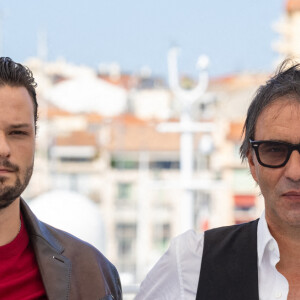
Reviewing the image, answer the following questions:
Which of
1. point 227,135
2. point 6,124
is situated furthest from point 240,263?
point 227,135

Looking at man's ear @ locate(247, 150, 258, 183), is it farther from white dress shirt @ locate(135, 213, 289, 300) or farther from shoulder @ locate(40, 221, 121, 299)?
shoulder @ locate(40, 221, 121, 299)

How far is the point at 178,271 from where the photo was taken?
185cm

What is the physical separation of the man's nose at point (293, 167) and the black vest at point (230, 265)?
22 centimetres

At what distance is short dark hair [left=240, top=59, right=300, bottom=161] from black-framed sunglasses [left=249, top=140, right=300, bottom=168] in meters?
0.09

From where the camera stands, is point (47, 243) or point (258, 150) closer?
point (258, 150)

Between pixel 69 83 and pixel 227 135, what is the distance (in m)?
15.0

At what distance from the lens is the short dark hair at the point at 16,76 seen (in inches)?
72.4

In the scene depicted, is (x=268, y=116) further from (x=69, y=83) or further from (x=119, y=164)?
(x=69, y=83)

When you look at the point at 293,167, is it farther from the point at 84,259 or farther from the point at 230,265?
the point at 84,259

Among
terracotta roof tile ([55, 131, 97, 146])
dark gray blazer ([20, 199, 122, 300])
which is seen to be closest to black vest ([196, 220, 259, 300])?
dark gray blazer ([20, 199, 122, 300])

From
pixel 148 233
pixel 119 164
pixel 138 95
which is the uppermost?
pixel 138 95

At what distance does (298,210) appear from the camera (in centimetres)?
175

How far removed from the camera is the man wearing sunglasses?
5.78ft

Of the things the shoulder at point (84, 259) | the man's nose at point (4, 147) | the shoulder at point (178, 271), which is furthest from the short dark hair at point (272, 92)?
the man's nose at point (4, 147)
